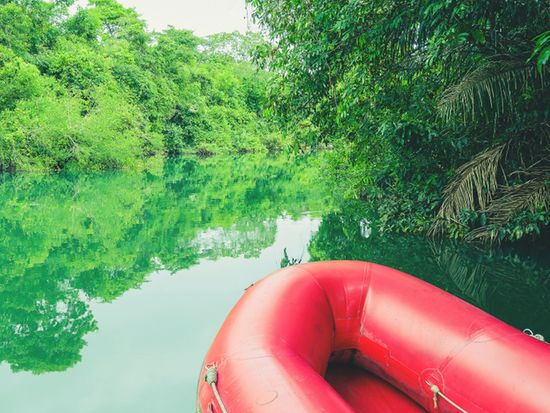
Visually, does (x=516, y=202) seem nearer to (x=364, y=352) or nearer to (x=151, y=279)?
(x=364, y=352)

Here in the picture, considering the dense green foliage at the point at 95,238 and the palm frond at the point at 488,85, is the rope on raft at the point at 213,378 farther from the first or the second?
the palm frond at the point at 488,85

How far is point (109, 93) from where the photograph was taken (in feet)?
78.4

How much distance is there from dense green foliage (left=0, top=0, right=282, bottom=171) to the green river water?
3078mm

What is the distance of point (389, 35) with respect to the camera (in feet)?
16.4

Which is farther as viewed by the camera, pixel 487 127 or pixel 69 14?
pixel 69 14

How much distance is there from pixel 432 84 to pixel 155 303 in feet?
14.5

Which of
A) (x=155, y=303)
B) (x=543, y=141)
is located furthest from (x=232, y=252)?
(x=543, y=141)

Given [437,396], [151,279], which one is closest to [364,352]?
[437,396]

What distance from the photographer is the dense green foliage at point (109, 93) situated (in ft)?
58.2

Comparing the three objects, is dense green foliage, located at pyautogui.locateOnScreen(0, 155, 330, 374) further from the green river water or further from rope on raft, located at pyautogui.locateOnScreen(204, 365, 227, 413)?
rope on raft, located at pyautogui.locateOnScreen(204, 365, 227, 413)

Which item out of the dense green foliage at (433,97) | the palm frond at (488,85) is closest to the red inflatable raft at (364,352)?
the dense green foliage at (433,97)

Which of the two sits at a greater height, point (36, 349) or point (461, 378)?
point (461, 378)

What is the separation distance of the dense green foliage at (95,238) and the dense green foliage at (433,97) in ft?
7.50

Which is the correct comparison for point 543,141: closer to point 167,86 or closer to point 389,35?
point 389,35
